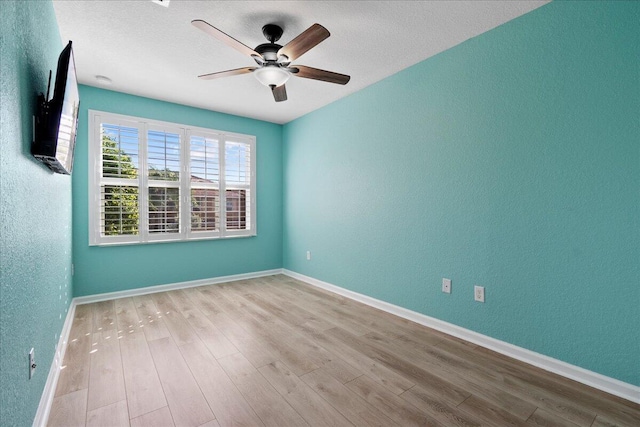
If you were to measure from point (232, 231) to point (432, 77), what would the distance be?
10.5ft

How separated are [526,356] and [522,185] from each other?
3.96 feet

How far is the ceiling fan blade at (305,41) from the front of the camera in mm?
1814

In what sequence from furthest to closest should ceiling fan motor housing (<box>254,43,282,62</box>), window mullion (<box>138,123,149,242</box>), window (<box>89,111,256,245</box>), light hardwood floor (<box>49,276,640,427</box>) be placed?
window mullion (<box>138,123,149,242</box>) → window (<box>89,111,256,245</box>) → ceiling fan motor housing (<box>254,43,282,62</box>) → light hardwood floor (<box>49,276,640,427</box>)

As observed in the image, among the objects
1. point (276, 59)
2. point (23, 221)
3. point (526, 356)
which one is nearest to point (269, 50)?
point (276, 59)

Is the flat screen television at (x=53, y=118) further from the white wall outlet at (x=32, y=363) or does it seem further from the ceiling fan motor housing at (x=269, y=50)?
the ceiling fan motor housing at (x=269, y=50)

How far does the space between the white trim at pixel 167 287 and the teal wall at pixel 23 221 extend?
1.79 metres

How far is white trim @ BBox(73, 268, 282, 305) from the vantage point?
3.43 metres

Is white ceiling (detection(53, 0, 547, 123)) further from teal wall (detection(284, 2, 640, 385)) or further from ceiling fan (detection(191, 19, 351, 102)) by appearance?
teal wall (detection(284, 2, 640, 385))

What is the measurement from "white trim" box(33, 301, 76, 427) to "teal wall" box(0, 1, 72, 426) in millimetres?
72

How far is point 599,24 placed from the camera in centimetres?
182

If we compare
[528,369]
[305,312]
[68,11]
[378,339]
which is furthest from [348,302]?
[68,11]

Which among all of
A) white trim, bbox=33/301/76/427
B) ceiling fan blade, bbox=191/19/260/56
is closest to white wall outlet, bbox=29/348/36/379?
white trim, bbox=33/301/76/427

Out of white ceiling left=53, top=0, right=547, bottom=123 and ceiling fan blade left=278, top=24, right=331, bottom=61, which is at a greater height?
white ceiling left=53, top=0, right=547, bottom=123

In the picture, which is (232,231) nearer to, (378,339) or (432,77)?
(378,339)
